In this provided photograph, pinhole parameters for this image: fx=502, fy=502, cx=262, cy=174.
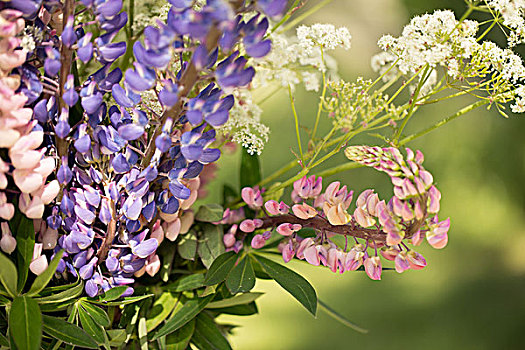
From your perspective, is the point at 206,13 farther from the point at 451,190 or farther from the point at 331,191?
the point at 451,190

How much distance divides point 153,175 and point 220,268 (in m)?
0.11

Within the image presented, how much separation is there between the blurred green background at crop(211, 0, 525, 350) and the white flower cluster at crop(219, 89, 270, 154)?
388 millimetres

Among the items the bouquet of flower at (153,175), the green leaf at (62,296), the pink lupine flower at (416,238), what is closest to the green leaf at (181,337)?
the bouquet of flower at (153,175)

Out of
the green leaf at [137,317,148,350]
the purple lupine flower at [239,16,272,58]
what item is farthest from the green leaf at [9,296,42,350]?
the purple lupine flower at [239,16,272,58]

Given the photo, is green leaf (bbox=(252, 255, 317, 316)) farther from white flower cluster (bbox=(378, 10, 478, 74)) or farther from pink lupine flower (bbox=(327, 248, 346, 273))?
white flower cluster (bbox=(378, 10, 478, 74))

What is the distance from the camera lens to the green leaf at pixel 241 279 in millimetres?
380

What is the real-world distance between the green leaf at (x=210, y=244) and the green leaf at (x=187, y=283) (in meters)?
0.01

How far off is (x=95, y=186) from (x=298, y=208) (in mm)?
148

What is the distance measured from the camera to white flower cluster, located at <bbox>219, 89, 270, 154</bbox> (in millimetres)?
400

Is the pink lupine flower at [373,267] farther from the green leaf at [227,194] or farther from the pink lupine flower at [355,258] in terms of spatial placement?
the green leaf at [227,194]

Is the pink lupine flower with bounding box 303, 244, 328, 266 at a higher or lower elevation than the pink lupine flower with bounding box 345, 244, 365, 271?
lower

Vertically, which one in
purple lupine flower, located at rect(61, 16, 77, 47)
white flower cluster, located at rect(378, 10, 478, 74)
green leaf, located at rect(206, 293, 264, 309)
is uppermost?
white flower cluster, located at rect(378, 10, 478, 74)

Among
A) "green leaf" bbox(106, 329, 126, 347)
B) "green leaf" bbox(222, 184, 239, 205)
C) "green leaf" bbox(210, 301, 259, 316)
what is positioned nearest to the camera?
"green leaf" bbox(106, 329, 126, 347)

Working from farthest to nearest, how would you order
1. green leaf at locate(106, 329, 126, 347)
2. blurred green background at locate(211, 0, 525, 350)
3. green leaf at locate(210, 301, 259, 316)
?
blurred green background at locate(211, 0, 525, 350) < green leaf at locate(210, 301, 259, 316) < green leaf at locate(106, 329, 126, 347)
